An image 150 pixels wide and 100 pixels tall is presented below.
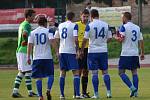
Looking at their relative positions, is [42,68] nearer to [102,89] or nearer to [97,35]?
[97,35]

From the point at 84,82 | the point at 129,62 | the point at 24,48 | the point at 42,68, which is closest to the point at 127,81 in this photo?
the point at 129,62

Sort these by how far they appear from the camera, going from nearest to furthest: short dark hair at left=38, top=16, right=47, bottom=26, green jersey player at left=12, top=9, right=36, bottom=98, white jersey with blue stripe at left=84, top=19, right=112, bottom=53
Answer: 1. short dark hair at left=38, top=16, right=47, bottom=26
2. white jersey with blue stripe at left=84, top=19, right=112, bottom=53
3. green jersey player at left=12, top=9, right=36, bottom=98

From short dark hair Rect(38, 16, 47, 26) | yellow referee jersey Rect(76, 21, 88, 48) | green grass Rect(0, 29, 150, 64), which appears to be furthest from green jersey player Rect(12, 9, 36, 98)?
green grass Rect(0, 29, 150, 64)

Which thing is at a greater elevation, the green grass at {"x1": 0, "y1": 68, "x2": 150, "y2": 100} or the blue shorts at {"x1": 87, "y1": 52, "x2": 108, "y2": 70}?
the blue shorts at {"x1": 87, "y1": 52, "x2": 108, "y2": 70}

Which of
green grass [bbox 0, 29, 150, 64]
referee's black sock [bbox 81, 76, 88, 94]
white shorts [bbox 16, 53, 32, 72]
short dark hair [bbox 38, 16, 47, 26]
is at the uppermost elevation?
short dark hair [bbox 38, 16, 47, 26]

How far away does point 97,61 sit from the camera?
18.7 meters

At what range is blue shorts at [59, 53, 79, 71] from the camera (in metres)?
18.5

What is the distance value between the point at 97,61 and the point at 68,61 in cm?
85

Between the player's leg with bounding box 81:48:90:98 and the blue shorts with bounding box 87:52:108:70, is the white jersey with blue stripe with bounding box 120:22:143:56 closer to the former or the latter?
the blue shorts with bounding box 87:52:108:70

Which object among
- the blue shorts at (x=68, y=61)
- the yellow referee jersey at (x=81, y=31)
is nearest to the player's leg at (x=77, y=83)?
the blue shorts at (x=68, y=61)

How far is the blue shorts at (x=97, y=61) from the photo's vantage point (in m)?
18.6

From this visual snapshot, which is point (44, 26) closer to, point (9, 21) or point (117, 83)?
point (117, 83)

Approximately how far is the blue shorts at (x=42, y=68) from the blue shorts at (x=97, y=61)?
1389 millimetres

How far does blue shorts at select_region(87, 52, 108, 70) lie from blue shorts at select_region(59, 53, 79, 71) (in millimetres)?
420
